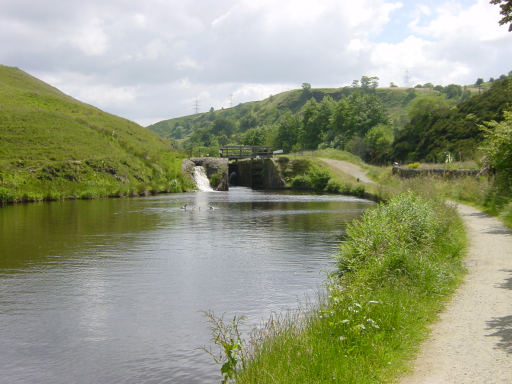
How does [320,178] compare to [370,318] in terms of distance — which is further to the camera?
[320,178]

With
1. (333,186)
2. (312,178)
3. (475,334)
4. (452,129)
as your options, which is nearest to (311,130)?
(452,129)

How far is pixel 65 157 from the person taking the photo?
2106 inches

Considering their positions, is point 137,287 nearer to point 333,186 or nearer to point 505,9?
point 505,9

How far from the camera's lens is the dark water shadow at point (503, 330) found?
763 centimetres

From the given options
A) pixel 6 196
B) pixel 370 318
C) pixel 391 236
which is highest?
pixel 6 196

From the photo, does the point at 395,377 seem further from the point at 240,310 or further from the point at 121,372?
the point at 240,310

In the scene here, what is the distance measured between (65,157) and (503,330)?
52.4 m

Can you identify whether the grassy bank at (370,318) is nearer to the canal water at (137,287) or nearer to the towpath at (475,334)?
the towpath at (475,334)

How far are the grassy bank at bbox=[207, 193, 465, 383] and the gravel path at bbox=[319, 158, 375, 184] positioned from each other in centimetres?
4627

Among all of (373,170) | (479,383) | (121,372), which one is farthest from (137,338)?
(373,170)

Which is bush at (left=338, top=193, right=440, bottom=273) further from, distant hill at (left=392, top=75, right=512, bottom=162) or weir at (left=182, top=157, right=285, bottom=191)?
weir at (left=182, top=157, right=285, bottom=191)

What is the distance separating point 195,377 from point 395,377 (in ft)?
12.3

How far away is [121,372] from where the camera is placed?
8992 mm

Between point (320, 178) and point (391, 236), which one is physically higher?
point (320, 178)
